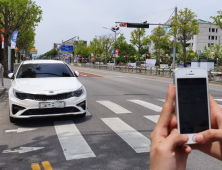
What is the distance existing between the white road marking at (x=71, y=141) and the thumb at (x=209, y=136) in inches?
137

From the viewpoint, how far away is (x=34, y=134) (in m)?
6.16

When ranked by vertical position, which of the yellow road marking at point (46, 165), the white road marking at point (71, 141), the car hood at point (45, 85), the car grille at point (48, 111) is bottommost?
the yellow road marking at point (46, 165)

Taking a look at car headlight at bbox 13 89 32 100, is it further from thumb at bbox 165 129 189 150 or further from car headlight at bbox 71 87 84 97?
thumb at bbox 165 129 189 150

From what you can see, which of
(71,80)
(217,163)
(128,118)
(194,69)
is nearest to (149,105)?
(128,118)

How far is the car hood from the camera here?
6879 mm

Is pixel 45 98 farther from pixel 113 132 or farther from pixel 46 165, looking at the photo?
pixel 46 165

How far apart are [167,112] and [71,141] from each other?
14.4ft

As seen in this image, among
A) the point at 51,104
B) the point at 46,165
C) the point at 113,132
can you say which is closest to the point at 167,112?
the point at 46,165

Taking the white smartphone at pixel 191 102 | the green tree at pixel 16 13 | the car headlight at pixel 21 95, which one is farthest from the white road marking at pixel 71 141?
the green tree at pixel 16 13

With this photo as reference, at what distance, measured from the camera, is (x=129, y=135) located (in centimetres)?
594

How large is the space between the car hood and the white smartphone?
218 inches

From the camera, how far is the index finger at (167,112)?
53.7 inches

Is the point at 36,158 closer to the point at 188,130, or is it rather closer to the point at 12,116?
the point at 12,116

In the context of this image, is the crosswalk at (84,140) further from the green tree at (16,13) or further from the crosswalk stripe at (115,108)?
the green tree at (16,13)
